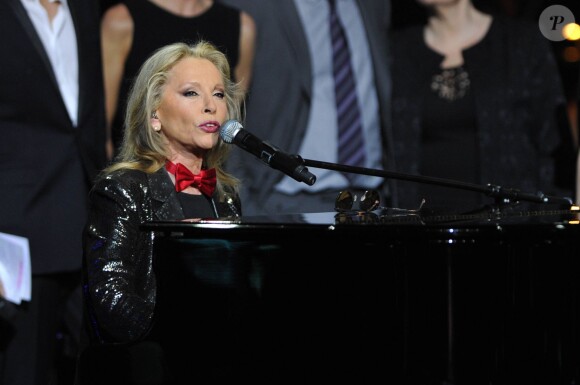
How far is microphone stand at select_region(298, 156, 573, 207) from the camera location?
2.56m

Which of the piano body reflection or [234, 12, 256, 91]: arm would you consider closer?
the piano body reflection

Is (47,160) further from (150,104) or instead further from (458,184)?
(458,184)

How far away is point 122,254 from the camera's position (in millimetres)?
2516

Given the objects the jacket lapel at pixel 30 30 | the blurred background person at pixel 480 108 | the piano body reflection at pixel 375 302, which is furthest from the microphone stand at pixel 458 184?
the jacket lapel at pixel 30 30

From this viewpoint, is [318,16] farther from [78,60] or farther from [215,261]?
[215,261]

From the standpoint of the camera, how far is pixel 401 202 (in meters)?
4.98

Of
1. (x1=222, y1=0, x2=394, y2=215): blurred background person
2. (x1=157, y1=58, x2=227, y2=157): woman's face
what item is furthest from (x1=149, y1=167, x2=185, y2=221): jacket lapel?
(x1=222, y1=0, x2=394, y2=215): blurred background person

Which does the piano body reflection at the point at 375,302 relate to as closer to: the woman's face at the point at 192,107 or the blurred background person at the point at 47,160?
the woman's face at the point at 192,107

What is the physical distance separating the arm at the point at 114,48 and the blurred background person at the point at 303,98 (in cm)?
60

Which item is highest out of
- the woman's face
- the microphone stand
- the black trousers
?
the woman's face

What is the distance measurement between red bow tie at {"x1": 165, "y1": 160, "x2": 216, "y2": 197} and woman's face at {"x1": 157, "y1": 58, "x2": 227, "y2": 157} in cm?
9

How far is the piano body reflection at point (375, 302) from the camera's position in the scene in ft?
7.27

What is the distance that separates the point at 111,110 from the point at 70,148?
340 millimetres

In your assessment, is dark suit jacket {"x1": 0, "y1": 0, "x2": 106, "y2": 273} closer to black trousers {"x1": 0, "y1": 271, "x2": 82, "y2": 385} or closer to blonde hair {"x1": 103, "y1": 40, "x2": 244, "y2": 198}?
black trousers {"x1": 0, "y1": 271, "x2": 82, "y2": 385}
